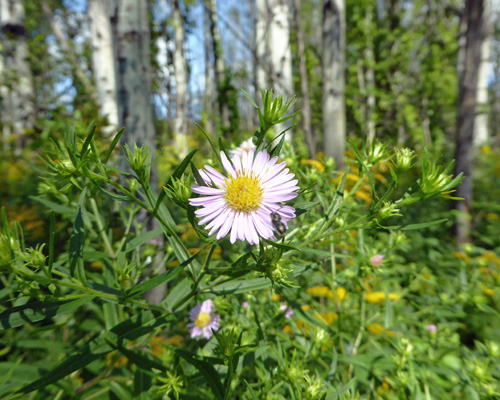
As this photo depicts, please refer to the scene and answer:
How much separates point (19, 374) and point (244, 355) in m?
0.50

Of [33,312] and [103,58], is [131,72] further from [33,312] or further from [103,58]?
[103,58]

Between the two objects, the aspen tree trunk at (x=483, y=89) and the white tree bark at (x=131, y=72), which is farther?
the aspen tree trunk at (x=483, y=89)

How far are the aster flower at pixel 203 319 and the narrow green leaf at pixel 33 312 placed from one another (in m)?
0.36

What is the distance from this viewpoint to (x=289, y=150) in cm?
73

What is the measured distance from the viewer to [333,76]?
201 cm

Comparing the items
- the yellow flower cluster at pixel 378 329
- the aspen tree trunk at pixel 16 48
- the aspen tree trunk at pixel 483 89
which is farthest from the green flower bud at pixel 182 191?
the aspen tree trunk at pixel 16 48

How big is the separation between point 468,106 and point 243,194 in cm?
245

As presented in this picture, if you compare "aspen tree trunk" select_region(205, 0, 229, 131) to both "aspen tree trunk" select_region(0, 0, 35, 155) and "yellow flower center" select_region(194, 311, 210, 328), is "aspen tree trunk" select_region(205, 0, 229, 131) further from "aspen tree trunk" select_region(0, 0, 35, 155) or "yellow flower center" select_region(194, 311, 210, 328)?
"aspen tree trunk" select_region(0, 0, 35, 155)

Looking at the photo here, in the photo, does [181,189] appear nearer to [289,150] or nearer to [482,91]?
[289,150]

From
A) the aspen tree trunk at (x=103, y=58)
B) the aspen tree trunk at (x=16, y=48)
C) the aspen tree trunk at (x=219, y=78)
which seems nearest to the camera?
the aspen tree trunk at (x=219, y=78)

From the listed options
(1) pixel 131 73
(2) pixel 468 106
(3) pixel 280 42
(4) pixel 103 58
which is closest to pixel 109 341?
(1) pixel 131 73

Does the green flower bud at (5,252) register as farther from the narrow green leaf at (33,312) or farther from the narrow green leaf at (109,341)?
the narrow green leaf at (109,341)

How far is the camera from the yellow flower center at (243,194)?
48 centimetres

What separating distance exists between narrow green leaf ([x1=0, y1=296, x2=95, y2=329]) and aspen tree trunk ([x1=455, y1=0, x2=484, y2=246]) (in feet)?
7.82
